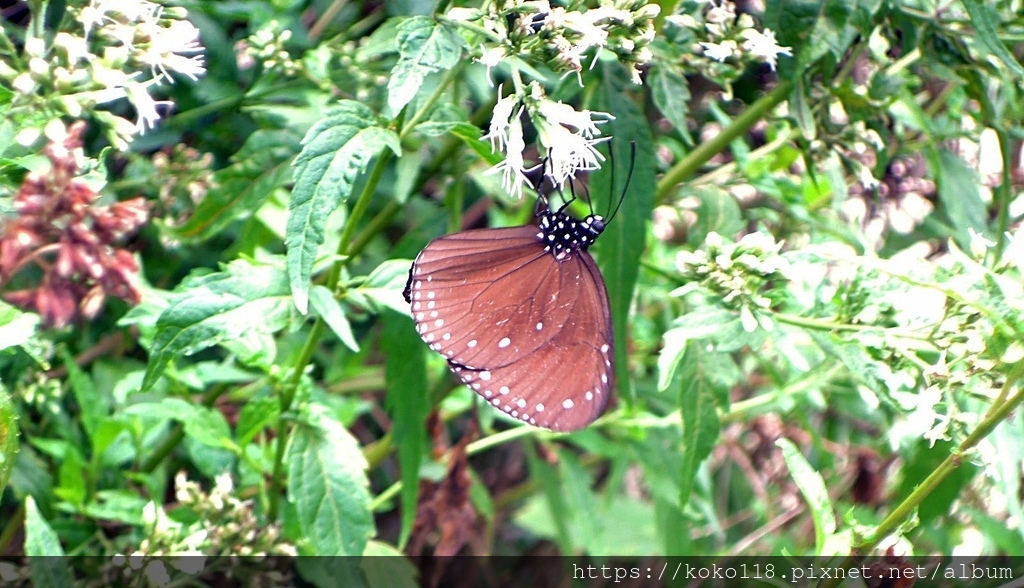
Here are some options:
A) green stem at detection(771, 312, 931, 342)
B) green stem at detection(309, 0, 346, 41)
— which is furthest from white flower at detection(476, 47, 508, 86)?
green stem at detection(309, 0, 346, 41)

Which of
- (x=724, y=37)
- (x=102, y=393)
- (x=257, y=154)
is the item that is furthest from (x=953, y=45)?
(x=102, y=393)

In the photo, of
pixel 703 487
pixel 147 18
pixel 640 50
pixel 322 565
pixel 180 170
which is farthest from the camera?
pixel 703 487

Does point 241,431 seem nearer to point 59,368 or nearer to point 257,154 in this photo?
point 257,154

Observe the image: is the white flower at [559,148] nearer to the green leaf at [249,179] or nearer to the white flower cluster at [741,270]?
the white flower cluster at [741,270]

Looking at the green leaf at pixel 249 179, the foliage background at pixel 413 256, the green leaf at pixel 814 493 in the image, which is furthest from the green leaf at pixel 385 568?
the green leaf at pixel 814 493

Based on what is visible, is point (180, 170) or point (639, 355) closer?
point (180, 170)

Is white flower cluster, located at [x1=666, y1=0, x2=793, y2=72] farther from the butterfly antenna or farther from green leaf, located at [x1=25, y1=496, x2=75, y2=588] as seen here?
green leaf, located at [x1=25, y1=496, x2=75, y2=588]
